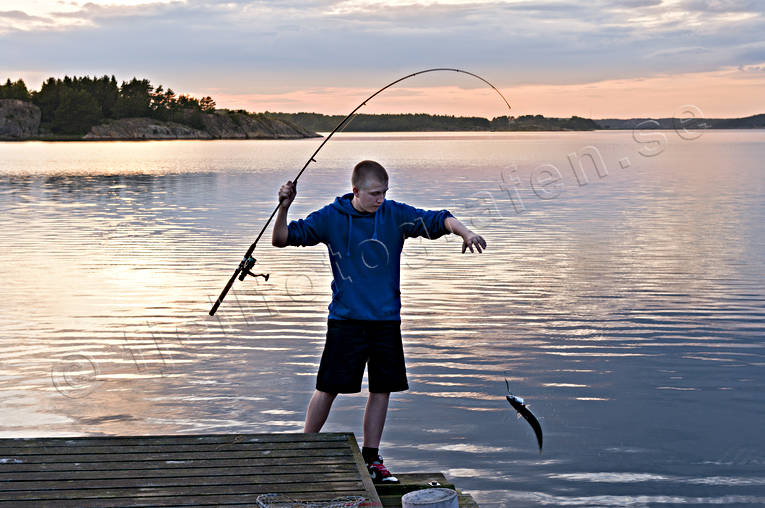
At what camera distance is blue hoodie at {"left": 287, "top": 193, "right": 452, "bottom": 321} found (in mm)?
5008

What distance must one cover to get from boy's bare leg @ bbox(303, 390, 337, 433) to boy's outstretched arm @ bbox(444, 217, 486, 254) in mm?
Result: 1114

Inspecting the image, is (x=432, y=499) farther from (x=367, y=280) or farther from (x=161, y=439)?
(x=161, y=439)

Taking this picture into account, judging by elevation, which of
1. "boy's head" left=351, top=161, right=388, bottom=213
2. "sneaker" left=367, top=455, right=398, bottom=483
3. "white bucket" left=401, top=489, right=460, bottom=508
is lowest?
"sneaker" left=367, top=455, right=398, bottom=483

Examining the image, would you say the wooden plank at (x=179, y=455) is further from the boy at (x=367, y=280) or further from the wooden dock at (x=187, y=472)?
the boy at (x=367, y=280)

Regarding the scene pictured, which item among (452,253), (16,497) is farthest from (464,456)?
(452,253)

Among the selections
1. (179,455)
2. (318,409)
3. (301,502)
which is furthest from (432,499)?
(179,455)

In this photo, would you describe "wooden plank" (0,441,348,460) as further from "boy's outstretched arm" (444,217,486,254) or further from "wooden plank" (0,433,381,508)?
"boy's outstretched arm" (444,217,486,254)

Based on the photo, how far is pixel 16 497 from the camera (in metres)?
4.30

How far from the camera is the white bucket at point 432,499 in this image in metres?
4.19

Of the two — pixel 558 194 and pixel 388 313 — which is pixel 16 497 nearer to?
pixel 388 313

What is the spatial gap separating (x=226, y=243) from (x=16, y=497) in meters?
13.1

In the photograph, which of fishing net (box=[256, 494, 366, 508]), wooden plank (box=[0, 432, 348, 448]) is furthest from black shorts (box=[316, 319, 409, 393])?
fishing net (box=[256, 494, 366, 508])

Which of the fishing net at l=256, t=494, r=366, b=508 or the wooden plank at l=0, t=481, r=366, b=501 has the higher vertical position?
the fishing net at l=256, t=494, r=366, b=508

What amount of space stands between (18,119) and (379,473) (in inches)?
7395
